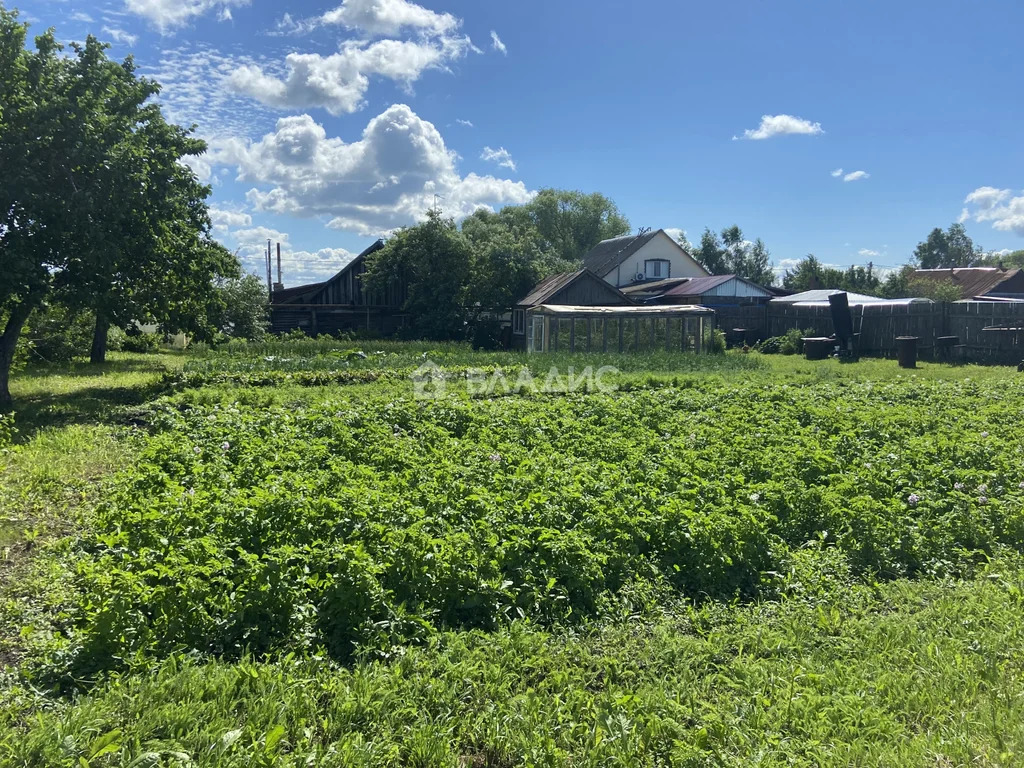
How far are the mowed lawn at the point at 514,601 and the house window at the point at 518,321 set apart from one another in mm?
25134

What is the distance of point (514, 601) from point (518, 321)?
1187 inches

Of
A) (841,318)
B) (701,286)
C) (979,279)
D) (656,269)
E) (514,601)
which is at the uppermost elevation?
(656,269)

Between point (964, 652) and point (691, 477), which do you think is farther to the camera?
point (691, 477)

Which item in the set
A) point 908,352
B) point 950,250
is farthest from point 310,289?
point 950,250

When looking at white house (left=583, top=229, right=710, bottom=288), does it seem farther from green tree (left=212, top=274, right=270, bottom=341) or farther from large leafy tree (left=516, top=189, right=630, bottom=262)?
green tree (left=212, top=274, right=270, bottom=341)

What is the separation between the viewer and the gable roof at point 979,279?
47.2 metres

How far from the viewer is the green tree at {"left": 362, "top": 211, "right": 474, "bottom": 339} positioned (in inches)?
1356

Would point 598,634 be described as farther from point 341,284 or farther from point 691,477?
point 341,284

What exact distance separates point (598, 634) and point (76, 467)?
263 inches

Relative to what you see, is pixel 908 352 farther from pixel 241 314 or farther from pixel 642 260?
pixel 642 260

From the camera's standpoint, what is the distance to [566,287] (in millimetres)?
31250

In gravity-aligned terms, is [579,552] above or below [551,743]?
above

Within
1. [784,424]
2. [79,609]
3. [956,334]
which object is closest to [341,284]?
[956,334]

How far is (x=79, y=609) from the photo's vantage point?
4285mm
